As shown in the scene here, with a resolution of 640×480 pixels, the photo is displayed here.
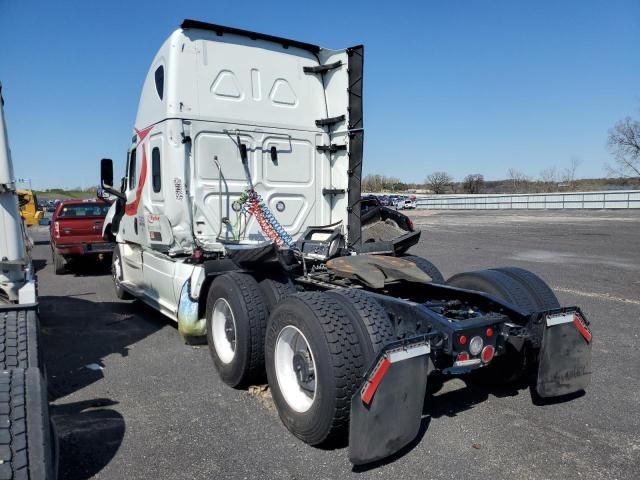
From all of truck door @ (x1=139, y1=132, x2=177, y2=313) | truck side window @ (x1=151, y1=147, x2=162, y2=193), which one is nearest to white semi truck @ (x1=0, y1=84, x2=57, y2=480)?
truck door @ (x1=139, y1=132, x2=177, y2=313)

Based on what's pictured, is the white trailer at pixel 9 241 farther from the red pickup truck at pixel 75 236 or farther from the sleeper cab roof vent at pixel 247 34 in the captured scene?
the red pickup truck at pixel 75 236

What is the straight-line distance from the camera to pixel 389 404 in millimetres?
2957

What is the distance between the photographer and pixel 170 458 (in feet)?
11.1

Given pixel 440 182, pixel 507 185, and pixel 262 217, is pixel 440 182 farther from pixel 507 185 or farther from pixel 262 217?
pixel 262 217

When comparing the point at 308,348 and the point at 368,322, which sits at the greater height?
the point at 368,322

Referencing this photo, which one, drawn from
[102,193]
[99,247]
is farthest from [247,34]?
[99,247]

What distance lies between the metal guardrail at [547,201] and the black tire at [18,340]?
140ft

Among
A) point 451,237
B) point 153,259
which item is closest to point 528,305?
point 153,259

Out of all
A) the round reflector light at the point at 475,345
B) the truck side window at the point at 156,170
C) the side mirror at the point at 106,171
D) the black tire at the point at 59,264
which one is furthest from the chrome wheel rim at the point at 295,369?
the black tire at the point at 59,264

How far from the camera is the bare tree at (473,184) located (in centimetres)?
7646

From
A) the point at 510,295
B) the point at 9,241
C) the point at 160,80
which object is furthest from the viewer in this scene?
the point at 160,80

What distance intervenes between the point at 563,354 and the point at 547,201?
44370mm

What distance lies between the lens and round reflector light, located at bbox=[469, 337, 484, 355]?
11.2 ft

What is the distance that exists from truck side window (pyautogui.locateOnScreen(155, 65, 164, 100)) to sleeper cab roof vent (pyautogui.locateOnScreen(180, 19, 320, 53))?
2.02 ft
